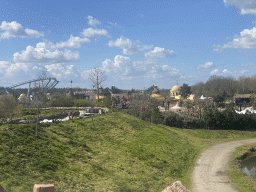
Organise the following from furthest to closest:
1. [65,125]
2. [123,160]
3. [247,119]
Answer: [247,119], [65,125], [123,160]

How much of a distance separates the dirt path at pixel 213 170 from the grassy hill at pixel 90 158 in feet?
2.18

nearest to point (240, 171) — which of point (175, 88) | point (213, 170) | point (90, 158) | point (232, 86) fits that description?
point (213, 170)

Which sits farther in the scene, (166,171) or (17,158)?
(166,171)

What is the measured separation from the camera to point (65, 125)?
62.3ft

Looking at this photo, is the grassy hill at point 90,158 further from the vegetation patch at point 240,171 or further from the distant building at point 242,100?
the distant building at point 242,100

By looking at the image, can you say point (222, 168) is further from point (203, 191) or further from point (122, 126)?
point (122, 126)

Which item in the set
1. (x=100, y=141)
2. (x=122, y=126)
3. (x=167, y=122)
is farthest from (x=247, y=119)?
(x=100, y=141)

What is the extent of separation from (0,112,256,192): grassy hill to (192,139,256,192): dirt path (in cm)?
66

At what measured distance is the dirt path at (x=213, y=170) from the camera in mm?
13734

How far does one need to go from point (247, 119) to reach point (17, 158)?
3341 centimetres

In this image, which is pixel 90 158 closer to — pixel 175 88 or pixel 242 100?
pixel 242 100

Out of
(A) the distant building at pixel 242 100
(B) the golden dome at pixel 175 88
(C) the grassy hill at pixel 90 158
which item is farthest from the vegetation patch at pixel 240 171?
(B) the golden dome at pixel 175 88

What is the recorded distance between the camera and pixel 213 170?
661 inches

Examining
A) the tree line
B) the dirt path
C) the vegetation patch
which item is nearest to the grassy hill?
the dirt path
